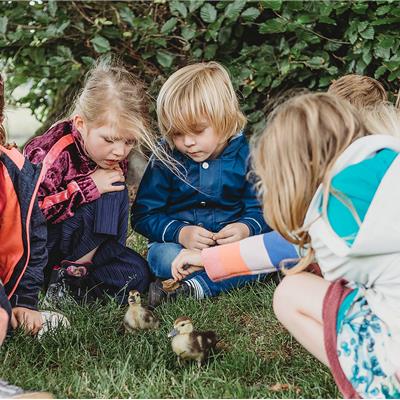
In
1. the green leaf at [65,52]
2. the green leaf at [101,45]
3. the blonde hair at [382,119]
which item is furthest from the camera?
the green leaf at [65,52]

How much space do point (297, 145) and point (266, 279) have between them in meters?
1.61

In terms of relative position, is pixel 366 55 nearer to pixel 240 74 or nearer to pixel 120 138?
pixel 240 74

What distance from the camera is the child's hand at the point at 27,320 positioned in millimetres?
3051

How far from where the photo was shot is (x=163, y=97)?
3.66 m

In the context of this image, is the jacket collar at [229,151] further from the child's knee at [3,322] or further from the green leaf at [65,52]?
the green leaf at [65,52]

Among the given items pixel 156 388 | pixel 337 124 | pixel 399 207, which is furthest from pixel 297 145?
pixel 156 388

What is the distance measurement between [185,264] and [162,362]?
861 mm

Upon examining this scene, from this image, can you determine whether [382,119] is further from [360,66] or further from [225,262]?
[360,66]

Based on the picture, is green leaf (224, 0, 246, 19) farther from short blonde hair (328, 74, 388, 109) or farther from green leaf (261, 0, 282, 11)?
short blonde hair (328, 74, 388, 109)

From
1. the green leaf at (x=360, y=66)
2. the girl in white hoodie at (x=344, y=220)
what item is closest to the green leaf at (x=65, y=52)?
the green leaf at (x=360, y=66)

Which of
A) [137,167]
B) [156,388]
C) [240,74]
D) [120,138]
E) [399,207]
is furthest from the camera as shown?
[137,167]

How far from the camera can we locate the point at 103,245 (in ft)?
12.7

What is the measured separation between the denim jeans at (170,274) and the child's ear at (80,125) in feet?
2.34

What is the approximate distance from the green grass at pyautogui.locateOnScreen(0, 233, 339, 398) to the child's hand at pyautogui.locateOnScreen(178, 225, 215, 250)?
392 mm
